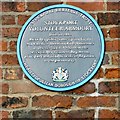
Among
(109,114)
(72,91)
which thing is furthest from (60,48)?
(109,114)

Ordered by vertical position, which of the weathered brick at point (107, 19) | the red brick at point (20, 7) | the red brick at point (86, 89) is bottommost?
the red brick at point (86, 89)

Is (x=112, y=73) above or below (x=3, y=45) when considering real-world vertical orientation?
below

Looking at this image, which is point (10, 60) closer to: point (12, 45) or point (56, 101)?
point (12, 45)

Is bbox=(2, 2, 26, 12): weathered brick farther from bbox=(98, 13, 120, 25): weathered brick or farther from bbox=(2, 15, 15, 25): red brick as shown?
bbox=(98, 13, 120, 25): weathered brick

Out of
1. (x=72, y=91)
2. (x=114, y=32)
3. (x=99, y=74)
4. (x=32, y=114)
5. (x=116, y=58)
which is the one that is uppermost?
(x=114, y=32)

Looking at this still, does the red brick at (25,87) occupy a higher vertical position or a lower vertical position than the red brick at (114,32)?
lower

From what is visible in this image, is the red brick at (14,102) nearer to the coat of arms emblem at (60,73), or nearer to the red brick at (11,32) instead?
the coat of arms emblem at (60,73)

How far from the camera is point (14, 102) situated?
2.60 meters

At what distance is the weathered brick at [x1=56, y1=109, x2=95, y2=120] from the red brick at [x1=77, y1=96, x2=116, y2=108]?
0.04 m

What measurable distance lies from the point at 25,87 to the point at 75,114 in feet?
1.23

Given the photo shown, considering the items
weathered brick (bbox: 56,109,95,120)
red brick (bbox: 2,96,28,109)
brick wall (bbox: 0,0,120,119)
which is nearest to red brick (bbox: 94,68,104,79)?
brick wall (bbox: 0,0,120,119)

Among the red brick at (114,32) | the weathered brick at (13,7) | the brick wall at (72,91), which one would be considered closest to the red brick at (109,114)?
the brick wall at (72,91)

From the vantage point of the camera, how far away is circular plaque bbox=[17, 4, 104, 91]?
8.45 feet

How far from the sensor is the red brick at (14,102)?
2594 mm
